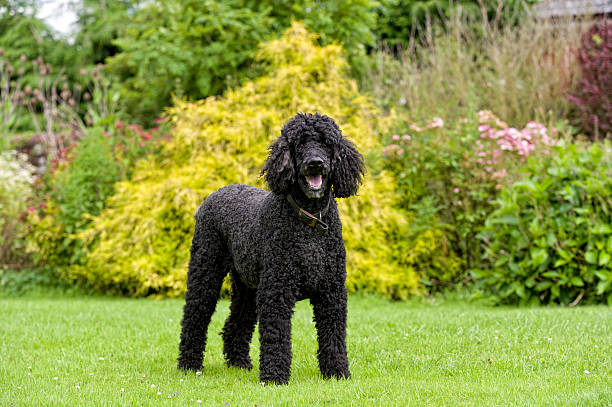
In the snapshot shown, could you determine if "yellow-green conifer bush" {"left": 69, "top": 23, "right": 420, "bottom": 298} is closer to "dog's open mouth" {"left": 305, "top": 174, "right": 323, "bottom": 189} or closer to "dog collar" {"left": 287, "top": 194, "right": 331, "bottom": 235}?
"dog collar" {"left": 287, "top": 194, "right": 331, "bottom": 235}

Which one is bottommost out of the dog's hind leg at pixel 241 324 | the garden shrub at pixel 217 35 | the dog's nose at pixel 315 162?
the dog's hind leg at pixel 241 324

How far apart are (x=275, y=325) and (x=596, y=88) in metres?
7.72

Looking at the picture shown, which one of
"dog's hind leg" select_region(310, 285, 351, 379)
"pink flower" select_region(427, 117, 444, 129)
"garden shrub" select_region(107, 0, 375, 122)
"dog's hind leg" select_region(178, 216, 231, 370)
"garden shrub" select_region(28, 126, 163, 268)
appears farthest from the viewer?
"garden shrub" select_region(107, 0, 375, 122)

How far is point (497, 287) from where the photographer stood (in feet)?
25.1

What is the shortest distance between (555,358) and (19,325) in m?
5.02

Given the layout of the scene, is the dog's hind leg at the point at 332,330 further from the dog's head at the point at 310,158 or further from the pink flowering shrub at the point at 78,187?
the pink flowering shrub at the point at 78,187

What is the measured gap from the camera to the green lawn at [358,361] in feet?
12.4

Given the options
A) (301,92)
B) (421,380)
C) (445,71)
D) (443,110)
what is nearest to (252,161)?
(301,92)

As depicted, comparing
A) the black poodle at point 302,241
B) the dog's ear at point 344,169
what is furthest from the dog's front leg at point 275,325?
the dog's ear at point 344,169

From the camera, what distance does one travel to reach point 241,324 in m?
4.86

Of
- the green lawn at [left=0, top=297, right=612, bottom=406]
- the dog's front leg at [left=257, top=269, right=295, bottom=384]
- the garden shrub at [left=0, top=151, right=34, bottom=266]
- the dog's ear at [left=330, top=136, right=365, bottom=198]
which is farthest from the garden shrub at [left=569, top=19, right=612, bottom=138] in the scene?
the garden shrub at [left=0, top=151, right=34, bottom=266]

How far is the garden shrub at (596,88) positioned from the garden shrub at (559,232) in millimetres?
2207

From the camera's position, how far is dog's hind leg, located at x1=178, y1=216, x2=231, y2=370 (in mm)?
4719

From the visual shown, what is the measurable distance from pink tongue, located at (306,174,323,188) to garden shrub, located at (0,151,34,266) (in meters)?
6.87
